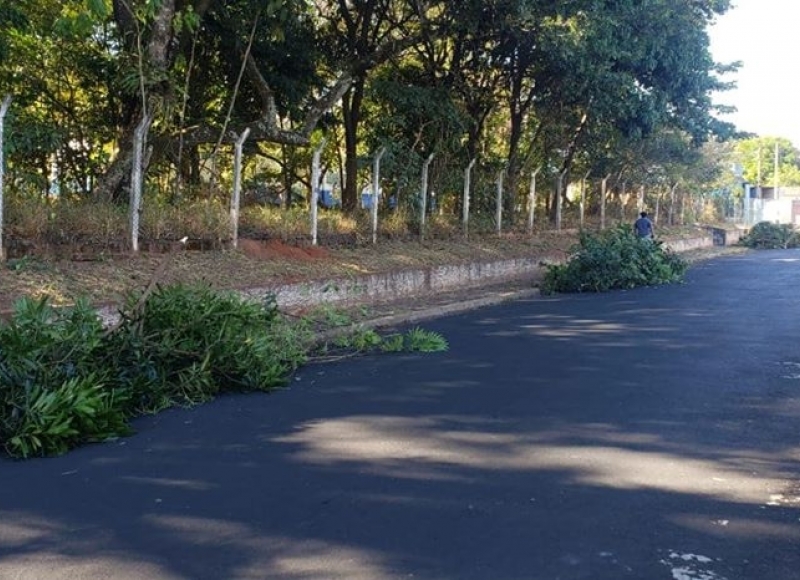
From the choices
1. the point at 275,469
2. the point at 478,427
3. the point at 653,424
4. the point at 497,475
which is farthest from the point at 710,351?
the point at 275,469

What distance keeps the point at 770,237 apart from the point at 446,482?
42.6 metres

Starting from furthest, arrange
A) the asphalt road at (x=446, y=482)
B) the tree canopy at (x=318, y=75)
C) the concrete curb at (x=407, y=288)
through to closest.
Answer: the tree canopy at (x=318, y=75) → the concrete curb at (x=407, y=288) → the asphalt road at (x=446, y=482)

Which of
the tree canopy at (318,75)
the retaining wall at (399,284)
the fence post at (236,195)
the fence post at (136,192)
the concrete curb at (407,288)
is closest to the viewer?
the fence post at (136,192)

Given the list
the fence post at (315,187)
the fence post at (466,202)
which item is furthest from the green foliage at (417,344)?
the fence post at (466,202)

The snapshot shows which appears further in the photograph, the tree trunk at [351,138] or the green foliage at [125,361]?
the tree trunk at [351,138]

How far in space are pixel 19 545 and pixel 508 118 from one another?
27.4m

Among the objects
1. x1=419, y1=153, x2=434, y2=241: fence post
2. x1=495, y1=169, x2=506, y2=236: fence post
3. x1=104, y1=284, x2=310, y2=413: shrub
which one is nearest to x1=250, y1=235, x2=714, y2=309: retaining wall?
x1=495, y1=169, x2=506, y2=236: fence post

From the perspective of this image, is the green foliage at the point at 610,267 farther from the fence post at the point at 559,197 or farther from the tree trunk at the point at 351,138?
the fence post at the point at 559,197

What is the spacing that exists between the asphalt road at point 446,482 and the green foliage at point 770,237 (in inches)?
1458

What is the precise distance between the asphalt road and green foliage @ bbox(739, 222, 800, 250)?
1458 inches

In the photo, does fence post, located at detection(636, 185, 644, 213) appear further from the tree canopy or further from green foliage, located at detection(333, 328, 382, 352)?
green foliage, located at detection(333, 328, 382, 352)

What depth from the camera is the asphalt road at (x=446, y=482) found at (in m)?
4.28

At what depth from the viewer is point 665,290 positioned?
19.2 meters

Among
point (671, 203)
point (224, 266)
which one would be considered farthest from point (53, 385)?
point (671, 203)
